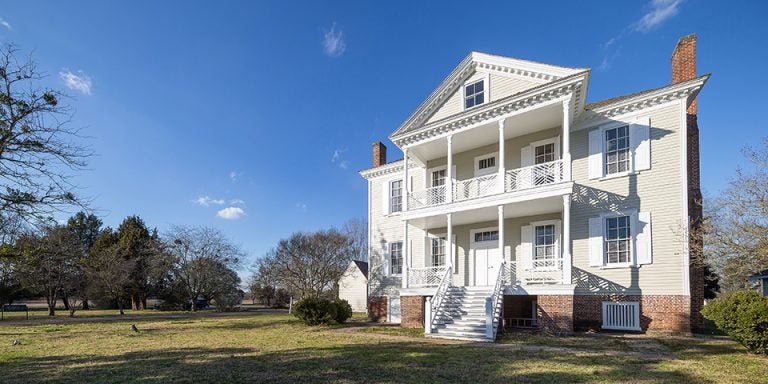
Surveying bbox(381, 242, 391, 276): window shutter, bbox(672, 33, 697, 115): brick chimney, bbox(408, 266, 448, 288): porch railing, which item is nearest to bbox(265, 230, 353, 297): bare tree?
bbox(381, 242, 391, 276): window shutter

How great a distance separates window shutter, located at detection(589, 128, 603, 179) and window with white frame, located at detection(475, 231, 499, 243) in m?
4.43

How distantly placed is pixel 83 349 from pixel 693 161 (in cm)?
1922

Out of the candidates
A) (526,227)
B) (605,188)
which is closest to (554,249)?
(526,227)

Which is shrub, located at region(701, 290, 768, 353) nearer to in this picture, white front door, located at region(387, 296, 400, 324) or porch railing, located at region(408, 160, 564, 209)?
porch railing, located at region(408, 160, 564, 209)

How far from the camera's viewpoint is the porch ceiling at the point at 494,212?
48.6 ft

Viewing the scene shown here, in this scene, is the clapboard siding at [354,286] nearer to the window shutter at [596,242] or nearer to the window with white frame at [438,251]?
the window with white frame at [438,251]

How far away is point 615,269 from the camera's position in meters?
14.1

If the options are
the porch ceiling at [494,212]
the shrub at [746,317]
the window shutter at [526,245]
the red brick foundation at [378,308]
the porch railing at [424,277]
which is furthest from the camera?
the red brick foundation at [378,308]

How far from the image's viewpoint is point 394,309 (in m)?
20.3

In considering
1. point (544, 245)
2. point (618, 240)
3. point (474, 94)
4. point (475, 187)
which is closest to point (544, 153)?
point (475, 187)

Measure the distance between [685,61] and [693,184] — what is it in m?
4.23

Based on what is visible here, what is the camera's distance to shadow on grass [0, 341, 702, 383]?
7.30m

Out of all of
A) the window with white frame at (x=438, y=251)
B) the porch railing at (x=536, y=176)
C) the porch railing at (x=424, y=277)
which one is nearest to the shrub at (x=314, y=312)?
the porch railing at (x=424, y=277)

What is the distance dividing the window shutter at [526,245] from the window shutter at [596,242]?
2171 millimetres
